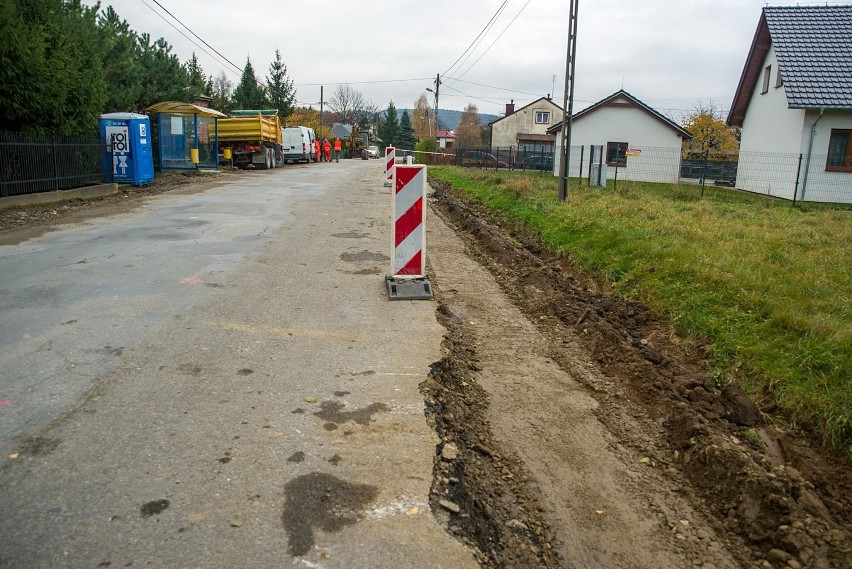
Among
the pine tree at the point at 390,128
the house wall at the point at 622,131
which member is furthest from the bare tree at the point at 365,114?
the house wall at the point at 622,131

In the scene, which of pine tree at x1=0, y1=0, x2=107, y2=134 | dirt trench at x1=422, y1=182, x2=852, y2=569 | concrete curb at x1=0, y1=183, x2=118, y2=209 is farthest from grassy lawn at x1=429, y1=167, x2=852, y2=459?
pine tree at x1=0, y1=0, x2=107, y2=134

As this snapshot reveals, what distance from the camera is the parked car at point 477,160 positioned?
1760 inches

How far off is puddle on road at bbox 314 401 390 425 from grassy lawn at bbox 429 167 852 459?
2760mm

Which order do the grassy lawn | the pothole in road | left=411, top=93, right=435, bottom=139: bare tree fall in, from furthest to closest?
left=411, top=93, right=435, bottom=139: bare tree
the grassy lawn
the pothole in road

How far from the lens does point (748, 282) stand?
7.02 meters

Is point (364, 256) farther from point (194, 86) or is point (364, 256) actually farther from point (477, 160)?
point (477, 160)

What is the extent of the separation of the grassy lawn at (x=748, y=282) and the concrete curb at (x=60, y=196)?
1091 centimetres

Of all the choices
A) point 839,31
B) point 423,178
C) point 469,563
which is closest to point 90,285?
point 423,178

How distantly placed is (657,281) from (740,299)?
1.11m

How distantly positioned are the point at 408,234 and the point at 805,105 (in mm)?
18664

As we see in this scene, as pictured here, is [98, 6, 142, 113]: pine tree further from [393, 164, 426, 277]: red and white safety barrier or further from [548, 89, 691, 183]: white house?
[548, 89, 691, 183]: white house

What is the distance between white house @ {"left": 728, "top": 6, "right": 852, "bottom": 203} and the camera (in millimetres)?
21391

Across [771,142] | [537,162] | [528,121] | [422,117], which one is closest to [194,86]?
[537,162]

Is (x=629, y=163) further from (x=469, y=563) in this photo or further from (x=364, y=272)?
(x=469, y=563)
